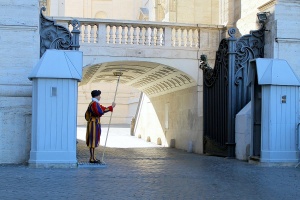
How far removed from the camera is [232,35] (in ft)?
49.5

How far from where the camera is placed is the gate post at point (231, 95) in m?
14.9

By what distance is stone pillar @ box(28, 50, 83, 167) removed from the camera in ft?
36.8

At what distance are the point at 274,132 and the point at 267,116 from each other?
1.20ft

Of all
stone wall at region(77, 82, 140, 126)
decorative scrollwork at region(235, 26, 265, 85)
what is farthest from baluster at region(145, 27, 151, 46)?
stone wall at region(77, 82, 140, 126)

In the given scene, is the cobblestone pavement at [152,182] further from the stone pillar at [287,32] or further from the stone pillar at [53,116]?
the stone pillar at [287,32]

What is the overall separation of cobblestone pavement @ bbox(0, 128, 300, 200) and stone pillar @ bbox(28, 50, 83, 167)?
0.35 metres

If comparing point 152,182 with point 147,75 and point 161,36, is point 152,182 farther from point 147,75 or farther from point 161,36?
point 147,75

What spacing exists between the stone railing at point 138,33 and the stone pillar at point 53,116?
6503mm

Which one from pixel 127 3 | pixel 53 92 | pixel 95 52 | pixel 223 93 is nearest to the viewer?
pixel 53 92

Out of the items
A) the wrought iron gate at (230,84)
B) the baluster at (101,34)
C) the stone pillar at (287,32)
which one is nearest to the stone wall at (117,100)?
the baluster at (101,34)

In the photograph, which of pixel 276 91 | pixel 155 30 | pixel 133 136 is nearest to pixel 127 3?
pixel 133 136

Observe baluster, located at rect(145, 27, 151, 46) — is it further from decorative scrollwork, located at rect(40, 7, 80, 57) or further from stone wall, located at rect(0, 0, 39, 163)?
stone wall, located at rect(0, 0, 39, 163)

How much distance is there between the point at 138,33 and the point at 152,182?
9729 millimetres

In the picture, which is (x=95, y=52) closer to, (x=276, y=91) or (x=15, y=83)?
(x=15, y=83)
